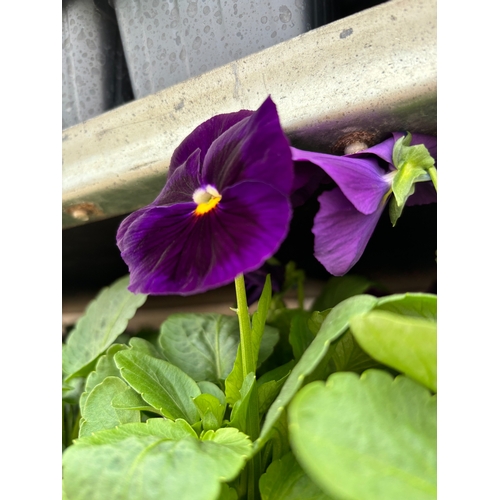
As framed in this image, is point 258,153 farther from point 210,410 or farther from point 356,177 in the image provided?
point 210,410

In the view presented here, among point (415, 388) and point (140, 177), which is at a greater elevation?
point (140, 177)

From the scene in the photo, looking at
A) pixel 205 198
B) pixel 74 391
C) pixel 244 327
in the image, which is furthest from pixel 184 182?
pixel 74 391

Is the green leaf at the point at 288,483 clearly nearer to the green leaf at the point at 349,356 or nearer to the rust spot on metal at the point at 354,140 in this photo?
the green leaf at the point at 349,356

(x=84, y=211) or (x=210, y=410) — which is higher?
(x=84, y=211)

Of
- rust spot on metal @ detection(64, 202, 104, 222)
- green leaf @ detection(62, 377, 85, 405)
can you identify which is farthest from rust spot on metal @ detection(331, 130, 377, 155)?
green leaf @ detection(62, 377, 85, 405)
